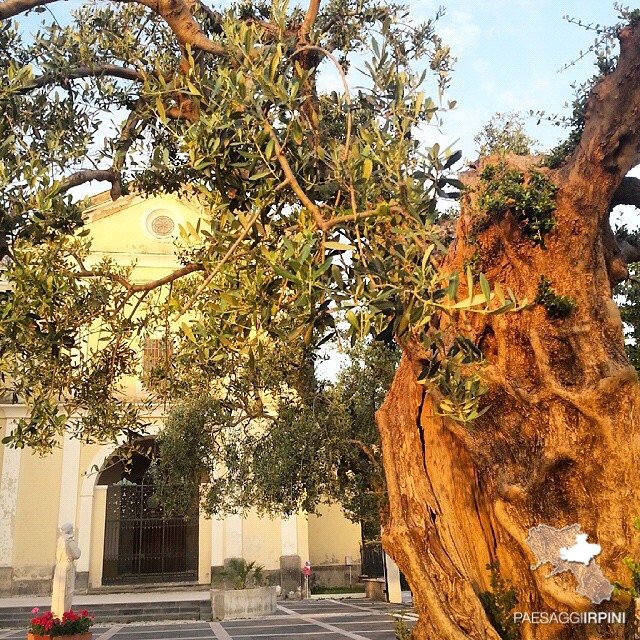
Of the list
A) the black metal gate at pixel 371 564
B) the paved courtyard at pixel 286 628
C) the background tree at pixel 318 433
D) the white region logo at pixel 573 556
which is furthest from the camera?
the black metal gate at pixel 371 564

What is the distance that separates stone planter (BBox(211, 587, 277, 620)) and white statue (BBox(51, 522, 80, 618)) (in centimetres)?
805

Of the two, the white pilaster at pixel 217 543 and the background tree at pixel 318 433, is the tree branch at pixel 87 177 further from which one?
the white pilaster at pixel 217 543

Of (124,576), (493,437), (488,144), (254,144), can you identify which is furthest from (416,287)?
(124,576)

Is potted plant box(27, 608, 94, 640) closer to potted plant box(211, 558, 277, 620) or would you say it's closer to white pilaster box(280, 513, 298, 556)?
potted plant box(211, 558, 277, 620)

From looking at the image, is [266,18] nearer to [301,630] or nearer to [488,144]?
[488,144]

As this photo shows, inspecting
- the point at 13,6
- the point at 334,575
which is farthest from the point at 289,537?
the point at 13,6

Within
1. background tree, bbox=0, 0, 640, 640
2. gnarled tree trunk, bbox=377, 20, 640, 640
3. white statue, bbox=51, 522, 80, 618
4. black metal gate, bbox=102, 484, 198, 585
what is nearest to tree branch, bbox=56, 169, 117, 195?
background tree, bbox=0, 0, 640, 640

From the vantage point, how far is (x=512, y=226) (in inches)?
286

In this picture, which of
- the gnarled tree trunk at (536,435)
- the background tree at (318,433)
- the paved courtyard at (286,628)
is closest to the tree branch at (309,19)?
the gnarled tree trunk at (536,435)

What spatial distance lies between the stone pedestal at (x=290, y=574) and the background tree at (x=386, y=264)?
56.1 ft

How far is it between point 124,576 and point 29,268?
21983 millimetres

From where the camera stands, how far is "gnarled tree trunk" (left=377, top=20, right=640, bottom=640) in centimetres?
611

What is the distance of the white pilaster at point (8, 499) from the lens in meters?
21.8

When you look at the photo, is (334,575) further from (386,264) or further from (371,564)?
(386,264)
